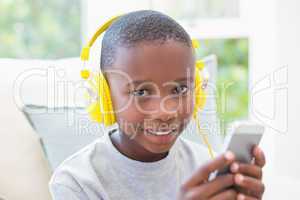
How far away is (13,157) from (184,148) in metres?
0.41

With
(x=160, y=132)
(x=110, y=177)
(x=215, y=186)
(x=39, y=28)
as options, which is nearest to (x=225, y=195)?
(x=215, y=186)

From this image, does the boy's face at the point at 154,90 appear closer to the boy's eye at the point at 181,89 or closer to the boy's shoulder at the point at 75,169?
the boy's eye at the point at 181,89

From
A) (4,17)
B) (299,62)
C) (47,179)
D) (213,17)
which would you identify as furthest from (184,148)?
(4,17)

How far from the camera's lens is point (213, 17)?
189 centimetres

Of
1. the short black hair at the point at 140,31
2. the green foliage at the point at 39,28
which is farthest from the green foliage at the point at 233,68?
the short black hair at the point at 140,31

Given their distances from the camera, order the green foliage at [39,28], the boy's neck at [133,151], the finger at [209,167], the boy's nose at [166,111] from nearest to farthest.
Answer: the finger at [209,167]
the boy's nose at [166,111]
the boy's neck at [133,151]
the green foliage at [39,28]

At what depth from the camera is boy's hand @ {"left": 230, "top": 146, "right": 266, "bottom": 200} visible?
2.47 feet

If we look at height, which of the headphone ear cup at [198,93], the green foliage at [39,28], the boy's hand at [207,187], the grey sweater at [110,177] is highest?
the green foliage at [39,28]

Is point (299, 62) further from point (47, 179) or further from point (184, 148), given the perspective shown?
point (47, 179)

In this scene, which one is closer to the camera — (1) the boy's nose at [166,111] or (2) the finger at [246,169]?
(2) the finger at [246,169]

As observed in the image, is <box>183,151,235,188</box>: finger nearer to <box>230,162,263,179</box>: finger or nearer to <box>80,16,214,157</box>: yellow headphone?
<box>230,162,263,179</box>: finger

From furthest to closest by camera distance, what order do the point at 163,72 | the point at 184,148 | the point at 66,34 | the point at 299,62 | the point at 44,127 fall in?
the point at 66,34
the point at 299,62
the point at 44,127
the point at 184,148
the point at 163,72

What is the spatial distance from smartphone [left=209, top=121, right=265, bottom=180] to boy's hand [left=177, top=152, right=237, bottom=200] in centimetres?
2

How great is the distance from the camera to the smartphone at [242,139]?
722mm
